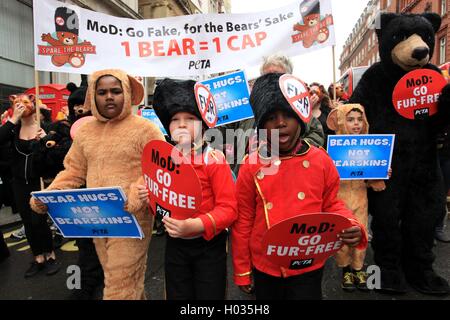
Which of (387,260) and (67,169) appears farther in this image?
(387,260)

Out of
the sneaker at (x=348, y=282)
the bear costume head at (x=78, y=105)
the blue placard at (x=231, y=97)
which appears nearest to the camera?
the sneaker at (x=348, y=282)

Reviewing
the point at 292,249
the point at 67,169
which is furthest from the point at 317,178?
the point at 67,169

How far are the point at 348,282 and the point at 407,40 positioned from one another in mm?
2078

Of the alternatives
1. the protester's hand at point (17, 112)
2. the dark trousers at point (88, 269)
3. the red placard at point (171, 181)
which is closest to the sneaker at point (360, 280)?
the red placard at point (171, 181)

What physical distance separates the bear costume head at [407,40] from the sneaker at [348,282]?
1.79 m

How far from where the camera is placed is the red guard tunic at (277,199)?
167 centimetres

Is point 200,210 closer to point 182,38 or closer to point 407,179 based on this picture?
point 407,179

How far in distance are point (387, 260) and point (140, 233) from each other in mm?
2118

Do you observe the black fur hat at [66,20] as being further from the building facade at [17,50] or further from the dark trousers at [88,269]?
the building facade at [17,50]
